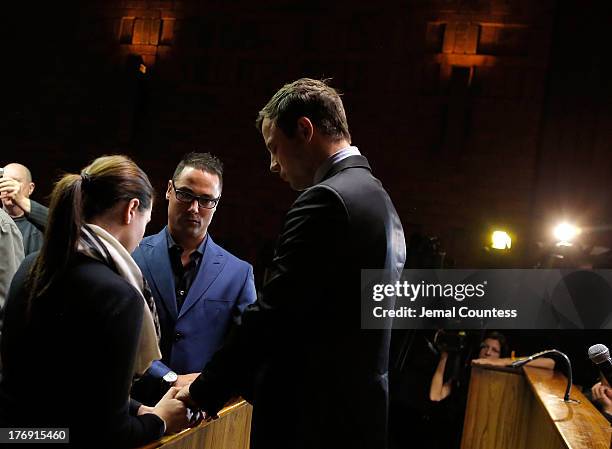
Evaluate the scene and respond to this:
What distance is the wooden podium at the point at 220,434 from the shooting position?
141 cm

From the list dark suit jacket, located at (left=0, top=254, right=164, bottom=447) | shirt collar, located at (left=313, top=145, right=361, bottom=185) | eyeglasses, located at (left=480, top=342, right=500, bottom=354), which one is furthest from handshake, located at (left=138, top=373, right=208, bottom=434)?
eyeglasses, located at (left=480, top=342, right=500, bottom=354)

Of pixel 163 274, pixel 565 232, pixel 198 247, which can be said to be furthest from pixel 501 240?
pixel 163 274

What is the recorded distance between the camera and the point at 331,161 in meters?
1.41

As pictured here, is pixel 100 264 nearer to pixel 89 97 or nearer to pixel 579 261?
pixel 579 261

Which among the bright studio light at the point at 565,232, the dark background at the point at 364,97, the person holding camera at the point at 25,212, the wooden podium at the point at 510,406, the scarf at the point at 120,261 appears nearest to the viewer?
the scarf at the point at 120,261

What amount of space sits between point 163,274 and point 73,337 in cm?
87

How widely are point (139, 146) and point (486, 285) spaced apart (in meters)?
3.42

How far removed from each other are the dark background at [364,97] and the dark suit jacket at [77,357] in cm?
397

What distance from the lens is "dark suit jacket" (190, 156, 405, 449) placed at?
1255 mm

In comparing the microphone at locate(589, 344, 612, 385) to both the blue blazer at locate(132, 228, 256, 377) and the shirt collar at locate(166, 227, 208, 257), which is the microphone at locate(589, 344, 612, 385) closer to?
the blue blazer at locate(132, 228, 256, 377)

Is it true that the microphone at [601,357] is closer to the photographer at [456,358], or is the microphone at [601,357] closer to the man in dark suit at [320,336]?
the man in dark suit at [320,336]

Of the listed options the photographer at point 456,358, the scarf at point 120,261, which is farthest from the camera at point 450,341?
the scarf at point 120,261

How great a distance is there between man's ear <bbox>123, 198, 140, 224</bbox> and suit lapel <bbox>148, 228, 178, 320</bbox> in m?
0.65

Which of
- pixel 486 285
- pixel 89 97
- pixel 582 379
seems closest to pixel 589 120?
pixel 486 285
